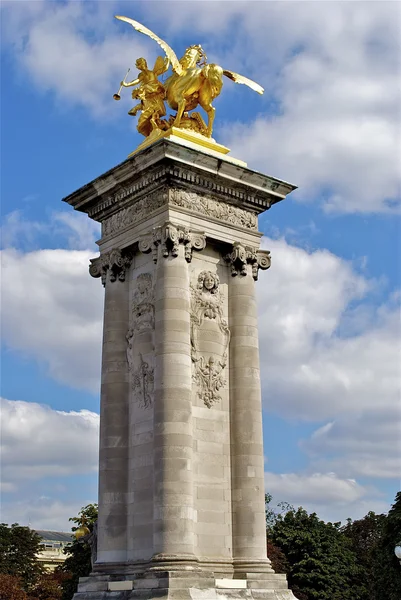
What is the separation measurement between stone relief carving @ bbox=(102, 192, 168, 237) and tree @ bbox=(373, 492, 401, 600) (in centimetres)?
2659

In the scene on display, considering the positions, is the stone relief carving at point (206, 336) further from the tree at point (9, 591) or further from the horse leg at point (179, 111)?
the tree at point (9, 591)

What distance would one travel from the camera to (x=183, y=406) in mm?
23531

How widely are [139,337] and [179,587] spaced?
7.24m

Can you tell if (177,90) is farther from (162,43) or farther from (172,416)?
(172,416)

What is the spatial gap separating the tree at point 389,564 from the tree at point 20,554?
36.0 meters

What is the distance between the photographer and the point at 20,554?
77.2m

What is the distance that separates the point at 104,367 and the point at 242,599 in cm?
767

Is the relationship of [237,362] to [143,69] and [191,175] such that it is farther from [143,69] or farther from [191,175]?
[143,69]

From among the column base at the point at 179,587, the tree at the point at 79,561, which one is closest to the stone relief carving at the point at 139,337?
the column base at the point at 179,587

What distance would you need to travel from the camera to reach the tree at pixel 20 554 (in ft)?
247

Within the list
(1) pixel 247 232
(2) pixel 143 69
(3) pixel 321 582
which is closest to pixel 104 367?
(1) pixel 247 232

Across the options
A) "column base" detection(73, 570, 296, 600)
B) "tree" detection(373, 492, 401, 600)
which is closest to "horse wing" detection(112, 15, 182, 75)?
"column base" detection(73, 570, 296, 600)

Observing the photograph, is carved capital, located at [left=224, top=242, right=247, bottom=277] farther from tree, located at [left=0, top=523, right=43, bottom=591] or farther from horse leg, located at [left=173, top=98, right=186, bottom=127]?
tree, located at [left=0, top=523, right=43, bottom=591]

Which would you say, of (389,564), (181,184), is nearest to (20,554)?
(389,564)
